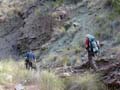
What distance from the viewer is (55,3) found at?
1014 inches

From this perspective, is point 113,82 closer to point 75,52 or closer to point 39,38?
point 75,52

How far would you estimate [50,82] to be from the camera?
12852mm

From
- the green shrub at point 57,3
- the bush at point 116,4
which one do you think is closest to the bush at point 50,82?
the bush at point 116,4

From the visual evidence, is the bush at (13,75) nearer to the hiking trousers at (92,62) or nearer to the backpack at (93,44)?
the hiking trousers at (92,62)

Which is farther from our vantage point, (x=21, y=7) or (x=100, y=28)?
(x=21, y=7)

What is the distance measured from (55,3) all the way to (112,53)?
11545 millimetres

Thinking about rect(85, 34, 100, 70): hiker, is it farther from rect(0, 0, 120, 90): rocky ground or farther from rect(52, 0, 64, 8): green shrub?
Answer: rect(52, 0, 64, 8): green shrub

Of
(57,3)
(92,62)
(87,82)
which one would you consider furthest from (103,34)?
(57,3)

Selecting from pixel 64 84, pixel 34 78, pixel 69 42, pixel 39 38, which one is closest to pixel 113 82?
pixel 64 84

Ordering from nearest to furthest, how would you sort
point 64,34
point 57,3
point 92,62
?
point 92,62, point 64,34, point 57,3

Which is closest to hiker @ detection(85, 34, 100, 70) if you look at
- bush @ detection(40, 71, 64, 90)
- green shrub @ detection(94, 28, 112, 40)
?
bush @ detection(40, 71, 64, 90)

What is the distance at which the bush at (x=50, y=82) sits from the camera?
41.3 feet

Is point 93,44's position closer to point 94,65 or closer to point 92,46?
point 92,46

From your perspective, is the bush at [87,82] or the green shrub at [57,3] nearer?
the bush at [87,82]
